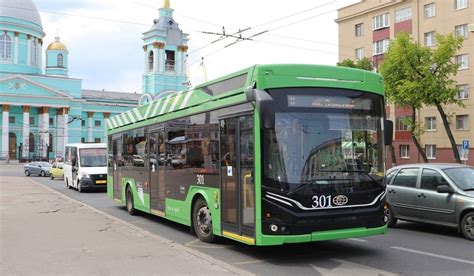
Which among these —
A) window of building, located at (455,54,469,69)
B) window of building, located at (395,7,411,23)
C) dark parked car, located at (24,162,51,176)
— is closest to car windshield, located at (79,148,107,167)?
dark parked car, located at (24,162,51,176)

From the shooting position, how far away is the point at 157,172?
12219 millimetres

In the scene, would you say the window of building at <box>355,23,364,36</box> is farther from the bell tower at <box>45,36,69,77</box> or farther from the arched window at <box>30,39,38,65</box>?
the arched window at <box>30,39,38,65</box>

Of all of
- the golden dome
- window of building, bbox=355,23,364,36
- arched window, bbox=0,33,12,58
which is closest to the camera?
window of building, bbox=355,23,364,36

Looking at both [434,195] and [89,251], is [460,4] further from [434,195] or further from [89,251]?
[89,251]

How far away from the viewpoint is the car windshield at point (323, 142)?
7.69m

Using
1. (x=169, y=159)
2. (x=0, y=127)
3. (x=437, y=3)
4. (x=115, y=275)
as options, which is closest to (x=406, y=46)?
(x=437, y=3)

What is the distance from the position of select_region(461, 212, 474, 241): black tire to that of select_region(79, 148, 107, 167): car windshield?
18714mm

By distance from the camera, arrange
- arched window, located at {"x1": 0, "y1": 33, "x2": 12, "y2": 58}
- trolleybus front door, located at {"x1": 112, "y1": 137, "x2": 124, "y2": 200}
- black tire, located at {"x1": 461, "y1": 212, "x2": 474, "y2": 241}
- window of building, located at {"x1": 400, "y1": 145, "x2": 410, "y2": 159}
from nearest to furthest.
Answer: black tire, located at {"x1": 461, "y1": 212, "x2": 474, "y2": 241}
trolleybus front door, located at {"x1": 112, "y1": 137, "x2": 124, "y2": 200}
window of building, located at {"x1": 400, "y1": 145, "x2": 410, "y2": 159}
arched window, located at {"x1": 0, "y1": 33, "x2": 12, "y2": 58}

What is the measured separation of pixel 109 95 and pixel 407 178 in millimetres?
100137

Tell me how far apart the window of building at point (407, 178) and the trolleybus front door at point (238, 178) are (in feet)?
16.0

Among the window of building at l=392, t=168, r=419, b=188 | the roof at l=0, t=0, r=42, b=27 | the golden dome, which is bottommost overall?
the window of building at l=392, t=168, r=419, b=188

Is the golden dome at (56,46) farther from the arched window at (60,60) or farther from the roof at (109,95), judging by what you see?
the roof at (109,95)

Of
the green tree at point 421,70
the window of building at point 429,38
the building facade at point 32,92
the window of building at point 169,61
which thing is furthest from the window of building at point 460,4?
the building facade at point 32,92

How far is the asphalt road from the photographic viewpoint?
294 inches
